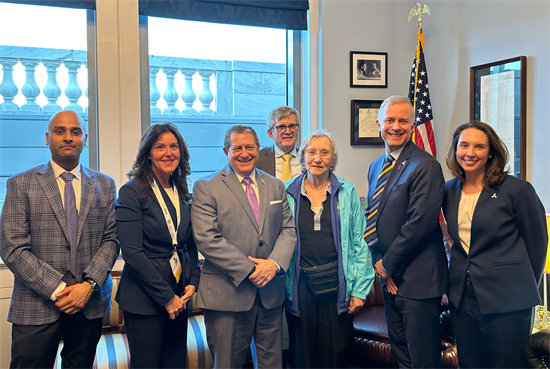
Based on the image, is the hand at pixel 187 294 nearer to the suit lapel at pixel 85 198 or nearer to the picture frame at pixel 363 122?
the suit lapel at pixel 85 198

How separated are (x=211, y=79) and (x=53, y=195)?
2.06 metres

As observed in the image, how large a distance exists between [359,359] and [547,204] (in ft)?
5.34

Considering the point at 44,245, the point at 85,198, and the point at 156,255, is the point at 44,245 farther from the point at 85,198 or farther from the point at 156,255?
the point at 156,255

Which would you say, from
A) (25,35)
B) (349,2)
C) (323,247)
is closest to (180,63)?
(25,35)

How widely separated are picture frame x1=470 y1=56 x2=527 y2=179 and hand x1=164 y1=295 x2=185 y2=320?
2.35 m

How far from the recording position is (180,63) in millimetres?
3729

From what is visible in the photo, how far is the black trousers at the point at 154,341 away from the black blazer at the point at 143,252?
0.05 m

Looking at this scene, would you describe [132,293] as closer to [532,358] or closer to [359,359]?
[359,359]

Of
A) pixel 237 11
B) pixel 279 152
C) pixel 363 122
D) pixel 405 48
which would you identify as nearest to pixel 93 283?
pixel 279 152

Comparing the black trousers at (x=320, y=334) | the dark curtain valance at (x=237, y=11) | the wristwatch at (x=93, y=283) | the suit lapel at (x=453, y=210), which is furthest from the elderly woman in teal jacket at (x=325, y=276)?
the dark curtain valance at (x=237, y=11)

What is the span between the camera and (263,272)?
7.09 ft

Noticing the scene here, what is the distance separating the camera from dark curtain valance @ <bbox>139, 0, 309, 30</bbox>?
3.43 metres

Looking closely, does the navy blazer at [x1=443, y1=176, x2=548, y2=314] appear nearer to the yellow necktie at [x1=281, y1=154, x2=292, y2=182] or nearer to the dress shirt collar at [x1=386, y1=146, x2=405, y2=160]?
the dress shirt collar at [x1=386, y1=146, x2=405, y2=160]

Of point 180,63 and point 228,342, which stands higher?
point 180,63
